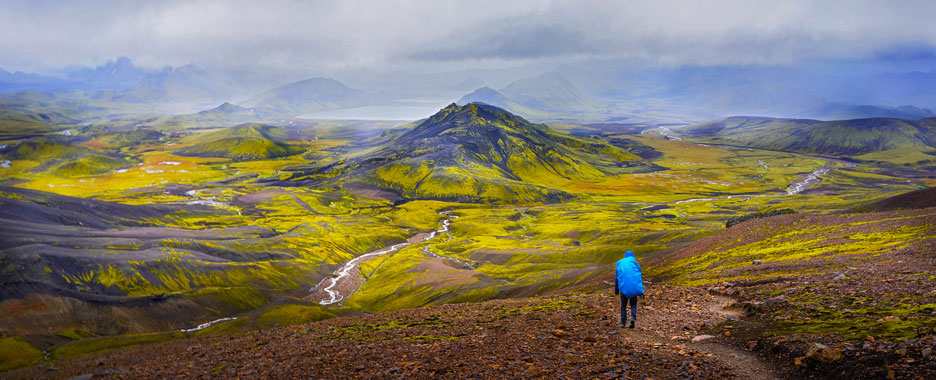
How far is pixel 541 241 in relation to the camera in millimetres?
155500

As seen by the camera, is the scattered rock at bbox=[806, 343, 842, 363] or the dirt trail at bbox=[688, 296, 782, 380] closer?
the scattered rock at bbox=[806, 343, 842, 363]

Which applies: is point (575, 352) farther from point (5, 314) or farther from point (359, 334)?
point (5, 314)

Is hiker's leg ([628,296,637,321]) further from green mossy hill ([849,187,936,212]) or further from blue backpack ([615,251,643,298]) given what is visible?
green mossy hill ([849,187,936,212])

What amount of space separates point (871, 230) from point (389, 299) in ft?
281

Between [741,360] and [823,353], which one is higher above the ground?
[823,353]

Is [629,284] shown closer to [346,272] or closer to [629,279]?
[629,279]

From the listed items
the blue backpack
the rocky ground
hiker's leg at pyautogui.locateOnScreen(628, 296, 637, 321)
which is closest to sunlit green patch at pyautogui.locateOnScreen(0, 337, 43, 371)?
the rocky ground

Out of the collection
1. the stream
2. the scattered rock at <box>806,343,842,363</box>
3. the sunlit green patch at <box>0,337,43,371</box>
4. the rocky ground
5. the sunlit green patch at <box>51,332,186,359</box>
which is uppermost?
the scattered rock at <box>806,343,842,363</box>

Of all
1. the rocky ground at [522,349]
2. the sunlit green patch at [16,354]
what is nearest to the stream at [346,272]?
the sunlit green patch at [16,354]

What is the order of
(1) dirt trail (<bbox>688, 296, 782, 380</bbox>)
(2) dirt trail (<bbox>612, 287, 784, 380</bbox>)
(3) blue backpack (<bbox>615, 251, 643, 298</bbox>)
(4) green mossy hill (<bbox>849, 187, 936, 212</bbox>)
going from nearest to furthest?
(1) dirt trail (<bbox>688, 296, 782, 380</bbox>) → (2) dirt trail (<bbox>612, 287, 784, 380</bbox>) → (3) blue backpack (<bbox>615, 251, 643, 298</bbox>) → (4) green mossy hill (<bbox>849, 187, 936, 212</bbox>)

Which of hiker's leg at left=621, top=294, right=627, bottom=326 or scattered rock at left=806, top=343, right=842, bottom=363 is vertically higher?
scattered rock at left=806, top=343, right=842, bottom=363

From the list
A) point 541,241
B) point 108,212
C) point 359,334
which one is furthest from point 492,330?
point 108,212

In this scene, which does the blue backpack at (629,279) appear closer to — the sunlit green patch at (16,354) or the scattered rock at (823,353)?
the scattered rock at (823,353)

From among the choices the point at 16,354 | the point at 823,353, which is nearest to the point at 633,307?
the point at 823,353
